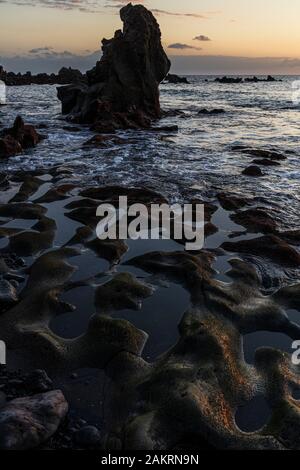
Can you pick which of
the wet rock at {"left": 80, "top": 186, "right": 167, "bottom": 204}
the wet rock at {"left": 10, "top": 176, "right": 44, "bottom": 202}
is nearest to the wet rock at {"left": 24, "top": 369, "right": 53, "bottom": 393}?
the wet rock at {"left": 80, "top": 186, "right": 167, "bottom": 204}

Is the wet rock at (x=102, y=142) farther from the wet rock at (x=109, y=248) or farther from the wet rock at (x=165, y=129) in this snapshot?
the wet rock at (x=109, y=248)

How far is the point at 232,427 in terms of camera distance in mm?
5461

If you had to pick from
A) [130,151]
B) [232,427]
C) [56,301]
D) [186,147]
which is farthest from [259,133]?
[232,427]

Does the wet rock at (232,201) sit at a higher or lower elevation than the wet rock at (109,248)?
higher

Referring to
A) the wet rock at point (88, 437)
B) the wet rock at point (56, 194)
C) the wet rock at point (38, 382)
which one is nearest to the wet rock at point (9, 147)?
the wet rock at point (56, 194)

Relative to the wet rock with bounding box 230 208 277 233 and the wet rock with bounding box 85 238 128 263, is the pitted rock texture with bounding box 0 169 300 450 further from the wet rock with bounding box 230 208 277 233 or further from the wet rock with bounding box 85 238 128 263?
the wet rock with bounding box 230 208 277 233

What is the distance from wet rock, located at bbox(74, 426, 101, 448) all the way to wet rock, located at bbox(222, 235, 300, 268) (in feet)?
20.6

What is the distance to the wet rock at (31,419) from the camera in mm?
4977

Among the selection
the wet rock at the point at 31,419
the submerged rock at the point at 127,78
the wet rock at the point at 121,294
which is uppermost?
the submerged rock at the point at 127,78

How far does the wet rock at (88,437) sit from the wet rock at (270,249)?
6.26 metres

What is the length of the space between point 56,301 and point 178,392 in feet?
11.1

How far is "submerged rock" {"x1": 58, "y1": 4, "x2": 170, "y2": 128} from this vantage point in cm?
3644

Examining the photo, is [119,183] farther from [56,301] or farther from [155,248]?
[56,301]

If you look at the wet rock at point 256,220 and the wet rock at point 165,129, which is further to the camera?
the wet rock at point 165,129
